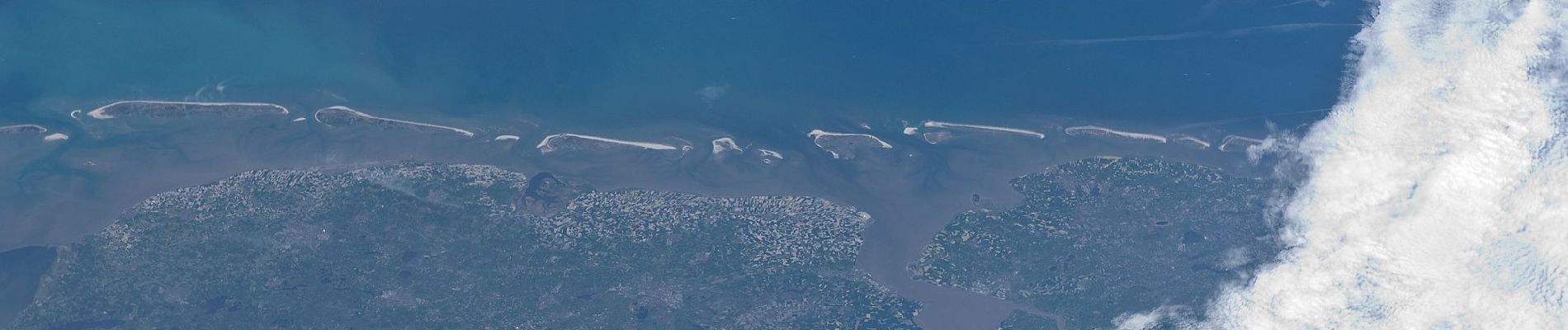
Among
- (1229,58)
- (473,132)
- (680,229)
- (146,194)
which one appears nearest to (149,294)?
(146,194)

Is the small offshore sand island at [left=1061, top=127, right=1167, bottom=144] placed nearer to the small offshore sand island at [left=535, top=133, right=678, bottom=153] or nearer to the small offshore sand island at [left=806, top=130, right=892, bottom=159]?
the small offshore sand island at [left=806, top=130, right=892, bottom=159]

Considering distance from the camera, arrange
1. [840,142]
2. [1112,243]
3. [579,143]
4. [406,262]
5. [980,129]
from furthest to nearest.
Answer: [980,129] < [840,142] < [579,143] < [1112,243] < [406,262]

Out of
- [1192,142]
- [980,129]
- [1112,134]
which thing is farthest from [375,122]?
[1192,142]

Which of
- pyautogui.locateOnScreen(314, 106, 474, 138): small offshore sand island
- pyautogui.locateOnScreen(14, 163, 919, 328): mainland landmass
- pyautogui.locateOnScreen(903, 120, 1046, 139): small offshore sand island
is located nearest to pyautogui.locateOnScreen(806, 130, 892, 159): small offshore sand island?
pyautogui.locateOnScreen(903, 120, 1046, 139): small offshore sand island

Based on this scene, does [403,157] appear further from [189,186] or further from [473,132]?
[189,186]

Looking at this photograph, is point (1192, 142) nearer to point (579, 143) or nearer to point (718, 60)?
point (718, 60)

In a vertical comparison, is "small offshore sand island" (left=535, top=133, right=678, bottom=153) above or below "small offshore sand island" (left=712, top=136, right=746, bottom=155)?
above
